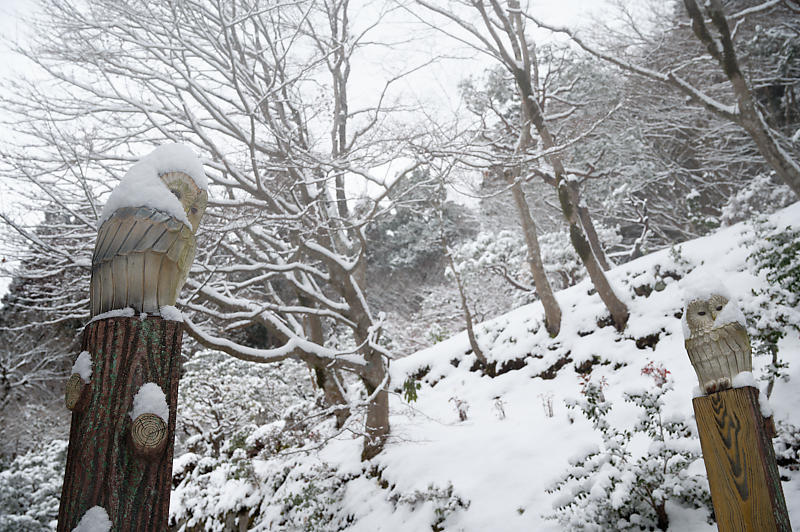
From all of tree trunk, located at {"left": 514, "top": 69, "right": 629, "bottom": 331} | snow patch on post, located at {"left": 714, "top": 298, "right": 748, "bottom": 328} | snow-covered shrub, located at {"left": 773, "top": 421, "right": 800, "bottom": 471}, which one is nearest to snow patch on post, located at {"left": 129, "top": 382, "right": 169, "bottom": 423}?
snow patch on post, located at {"left": 714, "top": 298, "right": 748, "bottom": 328}

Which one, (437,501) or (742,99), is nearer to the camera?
(437,501)

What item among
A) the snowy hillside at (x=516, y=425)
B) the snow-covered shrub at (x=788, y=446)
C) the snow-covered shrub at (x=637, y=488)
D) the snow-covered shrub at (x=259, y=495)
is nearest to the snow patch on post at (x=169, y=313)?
the snow-covered shrub at (x=637, y=488)

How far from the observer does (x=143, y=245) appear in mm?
1408

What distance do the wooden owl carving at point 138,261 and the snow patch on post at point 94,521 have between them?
53 centimetres

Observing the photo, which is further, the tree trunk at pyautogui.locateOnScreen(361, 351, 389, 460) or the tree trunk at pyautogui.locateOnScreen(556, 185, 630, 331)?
the tree trunk at pyautogui.locateOnScreen(556, 185, 630, 331)

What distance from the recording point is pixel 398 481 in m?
5.41

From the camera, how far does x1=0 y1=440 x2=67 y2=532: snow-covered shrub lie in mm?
7422

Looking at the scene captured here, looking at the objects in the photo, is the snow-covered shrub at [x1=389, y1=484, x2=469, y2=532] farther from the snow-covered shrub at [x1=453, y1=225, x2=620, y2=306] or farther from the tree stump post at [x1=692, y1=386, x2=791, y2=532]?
the snow-covered shrub at [x1=453, y1=225, x2=620, y2=306]

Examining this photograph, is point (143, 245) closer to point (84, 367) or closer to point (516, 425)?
point (84, 367)

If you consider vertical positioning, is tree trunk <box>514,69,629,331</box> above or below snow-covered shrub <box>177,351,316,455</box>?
above

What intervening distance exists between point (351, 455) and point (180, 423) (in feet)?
14.7

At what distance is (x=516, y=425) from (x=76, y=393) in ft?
16.8

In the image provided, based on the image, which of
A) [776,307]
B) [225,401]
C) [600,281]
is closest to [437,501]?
[776,307]

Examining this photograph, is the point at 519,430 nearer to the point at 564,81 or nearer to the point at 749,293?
the point at 749,293
